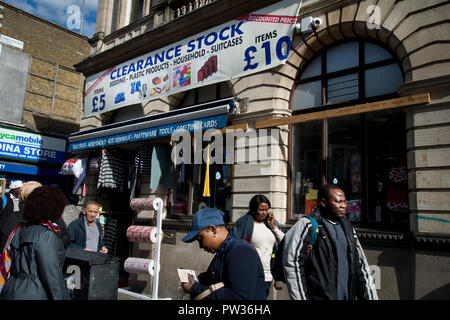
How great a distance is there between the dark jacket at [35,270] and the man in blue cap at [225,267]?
1.16 m

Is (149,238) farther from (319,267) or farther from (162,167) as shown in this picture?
(319,267)

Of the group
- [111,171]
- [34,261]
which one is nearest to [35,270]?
[34,261]

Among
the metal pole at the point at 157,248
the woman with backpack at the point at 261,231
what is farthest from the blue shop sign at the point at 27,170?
the woman with backpack at the point at 261,231

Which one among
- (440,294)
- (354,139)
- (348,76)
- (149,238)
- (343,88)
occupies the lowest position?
(440,294)

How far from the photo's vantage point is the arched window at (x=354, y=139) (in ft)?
20.3

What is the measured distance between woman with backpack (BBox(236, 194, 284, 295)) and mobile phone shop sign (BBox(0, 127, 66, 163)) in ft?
53.1

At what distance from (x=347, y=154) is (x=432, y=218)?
6.45 ft

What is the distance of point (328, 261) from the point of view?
2.90 metres

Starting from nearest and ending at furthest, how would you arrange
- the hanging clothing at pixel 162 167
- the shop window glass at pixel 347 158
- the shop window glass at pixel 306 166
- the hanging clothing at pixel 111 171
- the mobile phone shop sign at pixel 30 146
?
1. the shop window glass at pixel 347 158
2. the shop window glass at pixel 306 166
3. the hanging clothing at pixel 162 167
4. the hanging clothing at pixel 111 171
5. the mobile phone shop sign at pixel 30 146

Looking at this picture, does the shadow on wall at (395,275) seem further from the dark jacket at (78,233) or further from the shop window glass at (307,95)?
the dark jacket at (78,233)

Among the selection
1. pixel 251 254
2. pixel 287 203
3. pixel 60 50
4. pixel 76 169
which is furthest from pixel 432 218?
pixel 60 50

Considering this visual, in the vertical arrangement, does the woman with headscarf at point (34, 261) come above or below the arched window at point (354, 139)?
below

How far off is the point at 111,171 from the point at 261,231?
675 centimetres
